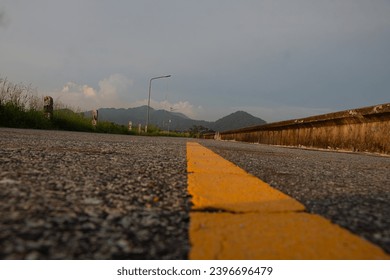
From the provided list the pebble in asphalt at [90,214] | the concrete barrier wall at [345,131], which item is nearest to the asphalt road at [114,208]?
the pebble in asphalt at [90,214]

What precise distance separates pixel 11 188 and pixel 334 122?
20.2 ft

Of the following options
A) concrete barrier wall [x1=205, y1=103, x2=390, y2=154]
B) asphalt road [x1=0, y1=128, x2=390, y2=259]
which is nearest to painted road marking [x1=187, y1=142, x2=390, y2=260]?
A: asphalt road [x1=0, y1=128, x2=390, y2=259]

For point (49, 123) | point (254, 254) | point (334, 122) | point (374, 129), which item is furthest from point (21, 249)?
point (49, 123)

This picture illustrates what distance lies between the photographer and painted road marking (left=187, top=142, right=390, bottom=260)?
2.46 feet

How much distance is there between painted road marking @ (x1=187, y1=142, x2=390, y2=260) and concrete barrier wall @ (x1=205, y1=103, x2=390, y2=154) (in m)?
4.54

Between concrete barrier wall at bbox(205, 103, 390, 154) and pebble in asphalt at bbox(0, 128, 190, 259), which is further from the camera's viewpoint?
concrete barrier wall at bbox(205, 103, 390, 154)

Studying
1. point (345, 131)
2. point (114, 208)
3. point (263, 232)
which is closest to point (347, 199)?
point (263, 232)

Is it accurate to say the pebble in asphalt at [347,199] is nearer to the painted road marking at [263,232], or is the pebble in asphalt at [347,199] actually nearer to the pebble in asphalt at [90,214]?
the painted road marking at [263,232]

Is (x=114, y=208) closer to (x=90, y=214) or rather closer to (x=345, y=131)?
(x=90, y=214)

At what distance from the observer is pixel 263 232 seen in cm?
86

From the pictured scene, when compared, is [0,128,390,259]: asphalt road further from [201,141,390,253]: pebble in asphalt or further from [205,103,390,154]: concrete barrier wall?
[205,103,390,154]: concrete barrier wall

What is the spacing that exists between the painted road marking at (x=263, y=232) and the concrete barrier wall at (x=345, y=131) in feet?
14.9

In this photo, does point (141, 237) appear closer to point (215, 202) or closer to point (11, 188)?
point (215, 202)

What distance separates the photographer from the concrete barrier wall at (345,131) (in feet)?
16.3
